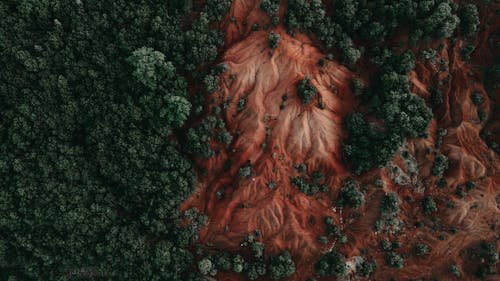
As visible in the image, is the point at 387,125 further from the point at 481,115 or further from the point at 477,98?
the point at 481,115

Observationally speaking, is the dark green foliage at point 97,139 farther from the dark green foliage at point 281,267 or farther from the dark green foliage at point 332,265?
the dark green foliage at point 332,265

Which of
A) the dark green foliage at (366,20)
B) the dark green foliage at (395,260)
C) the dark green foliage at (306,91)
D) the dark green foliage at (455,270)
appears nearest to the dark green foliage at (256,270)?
the dark green foliage at (395,260)

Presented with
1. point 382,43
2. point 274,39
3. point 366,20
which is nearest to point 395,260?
point 382,43

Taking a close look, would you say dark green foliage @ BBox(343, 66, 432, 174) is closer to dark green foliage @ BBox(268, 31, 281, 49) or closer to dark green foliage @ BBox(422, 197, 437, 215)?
dark green foliage @ BBox(422, 197, 437, 215)

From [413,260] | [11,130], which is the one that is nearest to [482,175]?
[413,260]

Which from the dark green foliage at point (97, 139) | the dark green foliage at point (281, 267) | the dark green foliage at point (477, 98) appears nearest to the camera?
the dark green foliage at point (97, 139)

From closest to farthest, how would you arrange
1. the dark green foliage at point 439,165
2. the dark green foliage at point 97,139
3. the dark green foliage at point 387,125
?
the dark green foliage at point 97,139 < the dark green foliage at point 387,125 < the dark green foliage at point 439,165
